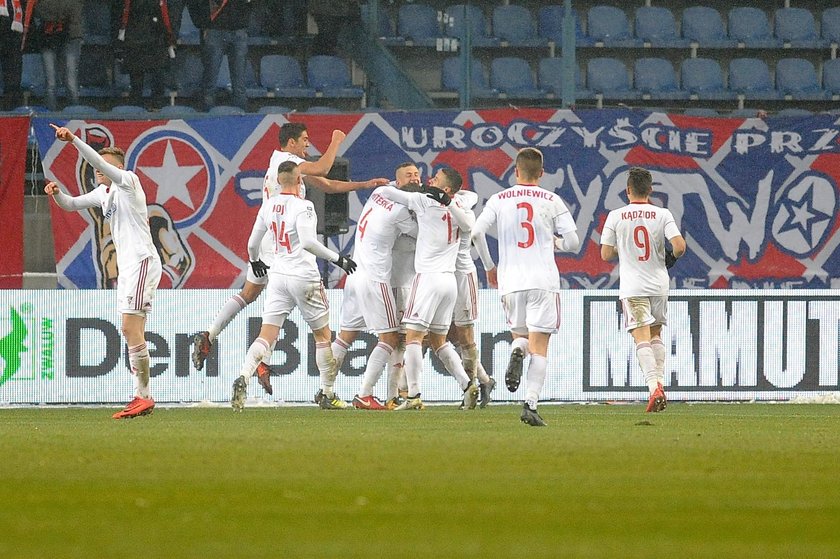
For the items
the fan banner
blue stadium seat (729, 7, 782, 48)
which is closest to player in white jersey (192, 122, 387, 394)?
the fan banner

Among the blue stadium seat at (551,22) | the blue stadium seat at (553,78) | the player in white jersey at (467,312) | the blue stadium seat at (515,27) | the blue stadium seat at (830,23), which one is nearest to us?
the player in white jersey at (467,312)

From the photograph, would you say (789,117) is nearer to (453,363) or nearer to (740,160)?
(740,160)

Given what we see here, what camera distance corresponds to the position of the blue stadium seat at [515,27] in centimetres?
2003

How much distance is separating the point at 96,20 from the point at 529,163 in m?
10.2

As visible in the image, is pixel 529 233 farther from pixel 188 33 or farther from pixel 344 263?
pixel 188 33

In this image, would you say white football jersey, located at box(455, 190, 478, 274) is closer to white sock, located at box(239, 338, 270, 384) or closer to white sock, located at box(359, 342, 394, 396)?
white sock, located at box(359, 342, 394, 396)

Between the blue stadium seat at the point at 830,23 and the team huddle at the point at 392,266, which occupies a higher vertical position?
the blue stadium seat at the point at 830,23

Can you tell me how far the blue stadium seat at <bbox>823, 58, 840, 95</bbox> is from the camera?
65.4 ft

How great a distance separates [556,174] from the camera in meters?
15.5

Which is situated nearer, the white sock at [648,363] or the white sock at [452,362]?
the white sock at [648,363]

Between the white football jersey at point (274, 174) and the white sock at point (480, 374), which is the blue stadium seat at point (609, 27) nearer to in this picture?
the white sock at point (480, 374)

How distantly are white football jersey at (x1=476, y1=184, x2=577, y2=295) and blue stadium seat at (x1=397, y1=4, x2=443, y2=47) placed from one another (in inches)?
383

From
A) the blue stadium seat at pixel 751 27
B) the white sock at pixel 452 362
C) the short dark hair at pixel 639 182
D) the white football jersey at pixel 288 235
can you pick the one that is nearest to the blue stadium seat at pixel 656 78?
the blue stadium seat at pixel 751 27

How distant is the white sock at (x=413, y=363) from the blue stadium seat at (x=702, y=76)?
881cm
